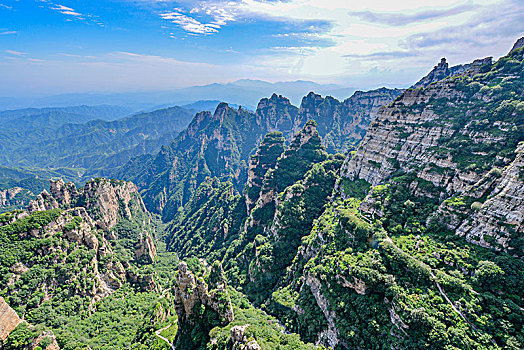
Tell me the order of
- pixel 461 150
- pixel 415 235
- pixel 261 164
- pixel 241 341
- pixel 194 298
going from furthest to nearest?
pixel 261 164 < pixel 461 150 < pixel 415 235 < pixel 194 298 < pixel 241 341

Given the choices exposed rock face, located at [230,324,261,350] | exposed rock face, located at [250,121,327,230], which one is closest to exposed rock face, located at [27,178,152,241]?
exposed rock face, located at [250,121,327,230]

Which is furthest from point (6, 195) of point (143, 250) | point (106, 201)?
point (143, 250)

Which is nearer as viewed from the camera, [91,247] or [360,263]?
[360,263]

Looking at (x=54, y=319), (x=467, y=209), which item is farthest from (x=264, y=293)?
(x=467, y=209)

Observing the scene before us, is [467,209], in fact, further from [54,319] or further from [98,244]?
[98,244]

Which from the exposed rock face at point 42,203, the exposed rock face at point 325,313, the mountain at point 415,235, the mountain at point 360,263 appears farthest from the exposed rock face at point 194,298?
the exposed rock face at point 42,203

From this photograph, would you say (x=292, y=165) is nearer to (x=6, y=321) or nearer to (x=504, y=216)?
(x=504, y=216)

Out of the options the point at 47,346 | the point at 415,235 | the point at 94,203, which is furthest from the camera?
the point at 94,203

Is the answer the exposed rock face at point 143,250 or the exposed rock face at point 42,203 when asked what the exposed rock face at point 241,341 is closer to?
the exposed rock face at point 143,250
